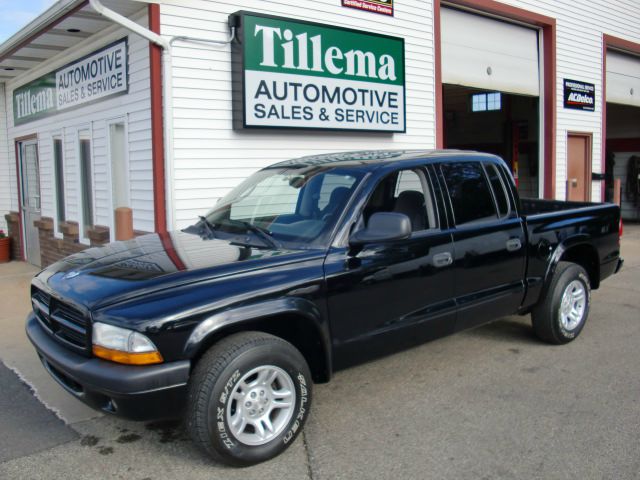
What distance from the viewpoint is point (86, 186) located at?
898cm

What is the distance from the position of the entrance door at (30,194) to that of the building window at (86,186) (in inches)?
84.7

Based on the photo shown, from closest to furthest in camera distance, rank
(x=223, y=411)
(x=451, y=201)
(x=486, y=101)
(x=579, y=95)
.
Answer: (x=223, y=411)
(x=451, y=201)
(x=579, y=95)
(x=486, y=101)

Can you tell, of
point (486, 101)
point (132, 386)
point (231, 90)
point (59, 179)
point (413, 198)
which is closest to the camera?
point (132, 386)

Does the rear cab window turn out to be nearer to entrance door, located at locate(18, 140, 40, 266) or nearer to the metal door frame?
entrance door, located at locate(18, 140, 40, 266)

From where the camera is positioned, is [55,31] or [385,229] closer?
[385,229]

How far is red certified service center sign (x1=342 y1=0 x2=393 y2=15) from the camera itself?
28.7ft

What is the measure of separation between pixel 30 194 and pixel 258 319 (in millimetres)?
9247

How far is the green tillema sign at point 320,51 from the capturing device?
7512 mm

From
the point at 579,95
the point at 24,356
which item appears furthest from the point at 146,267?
the point at 579,95

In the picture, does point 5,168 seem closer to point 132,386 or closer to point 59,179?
point 59,179

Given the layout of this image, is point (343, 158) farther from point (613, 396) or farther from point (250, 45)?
point (250, 45)

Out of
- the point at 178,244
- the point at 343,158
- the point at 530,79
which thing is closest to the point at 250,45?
the point at 343,158

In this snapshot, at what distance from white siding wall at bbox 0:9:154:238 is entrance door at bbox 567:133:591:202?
9538mm

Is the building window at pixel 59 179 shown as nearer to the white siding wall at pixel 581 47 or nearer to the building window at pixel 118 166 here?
the building window at pixel 118 166
